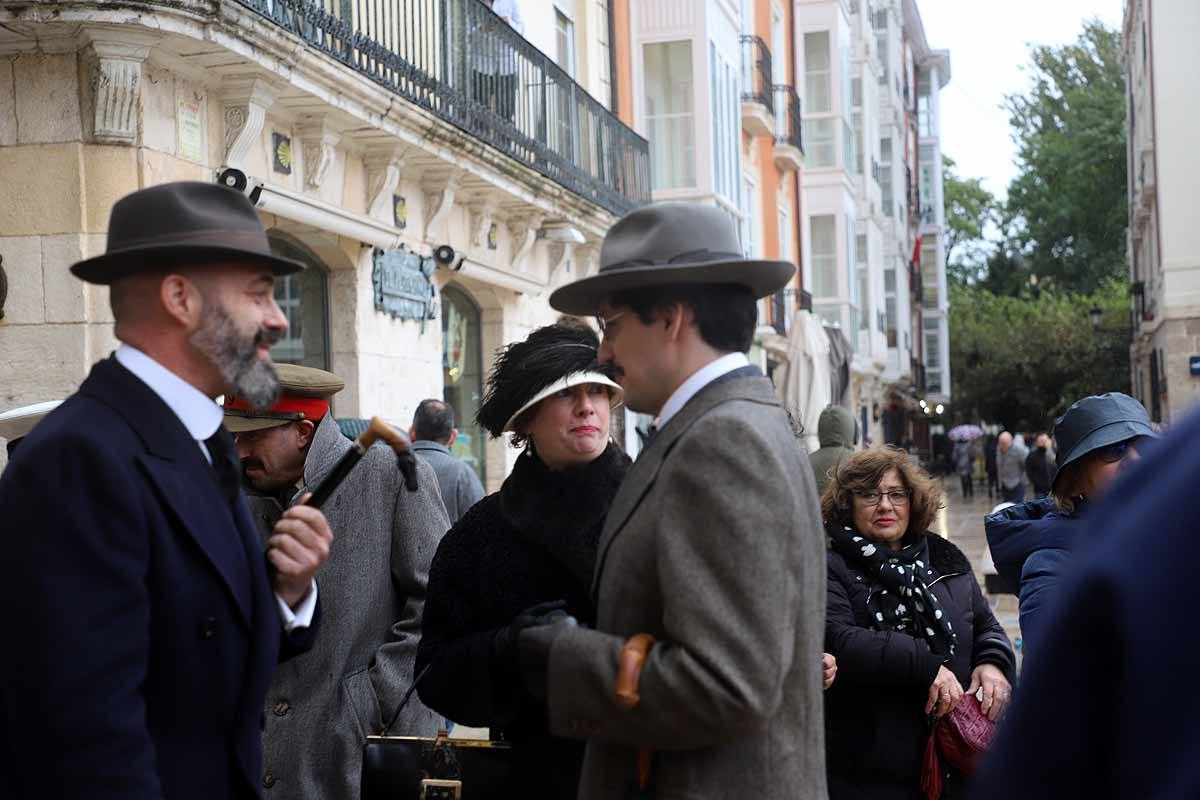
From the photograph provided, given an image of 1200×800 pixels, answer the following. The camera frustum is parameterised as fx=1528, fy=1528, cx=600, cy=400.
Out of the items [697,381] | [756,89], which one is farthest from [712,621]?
[756,89]

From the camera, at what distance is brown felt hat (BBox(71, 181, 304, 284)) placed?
268 centimetres

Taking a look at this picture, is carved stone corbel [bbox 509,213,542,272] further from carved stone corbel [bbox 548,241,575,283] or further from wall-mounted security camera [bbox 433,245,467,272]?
wall-mounted security camera [bbox 433,245,467,272]

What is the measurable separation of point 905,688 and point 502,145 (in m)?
9.80

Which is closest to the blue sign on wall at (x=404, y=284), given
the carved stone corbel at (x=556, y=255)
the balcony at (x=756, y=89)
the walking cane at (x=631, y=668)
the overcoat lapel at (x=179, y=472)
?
the carved stone corbel at (x=556, y=255)

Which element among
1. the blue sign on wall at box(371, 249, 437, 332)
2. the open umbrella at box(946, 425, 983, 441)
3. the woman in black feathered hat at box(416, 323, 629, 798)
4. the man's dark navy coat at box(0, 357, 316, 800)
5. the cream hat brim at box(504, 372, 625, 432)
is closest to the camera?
the man's dark navy coat at box(0, 357, 316, 800)

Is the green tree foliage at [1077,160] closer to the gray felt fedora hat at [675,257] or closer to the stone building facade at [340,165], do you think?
the stone building facade at [340,165]

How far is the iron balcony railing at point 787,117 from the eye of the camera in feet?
94.6

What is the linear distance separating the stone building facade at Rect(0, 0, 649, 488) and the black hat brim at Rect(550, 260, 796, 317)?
5.66 meters

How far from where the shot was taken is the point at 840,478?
516 cm

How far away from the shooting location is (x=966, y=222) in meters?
74.3

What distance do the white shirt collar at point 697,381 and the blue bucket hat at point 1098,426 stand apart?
2033mm

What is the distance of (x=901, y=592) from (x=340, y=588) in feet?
5.75

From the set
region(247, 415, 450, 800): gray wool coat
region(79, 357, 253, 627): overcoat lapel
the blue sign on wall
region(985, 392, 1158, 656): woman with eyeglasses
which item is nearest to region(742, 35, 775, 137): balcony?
the blue sign on wall

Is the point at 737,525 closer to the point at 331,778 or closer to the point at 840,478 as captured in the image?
the point at 331,778
